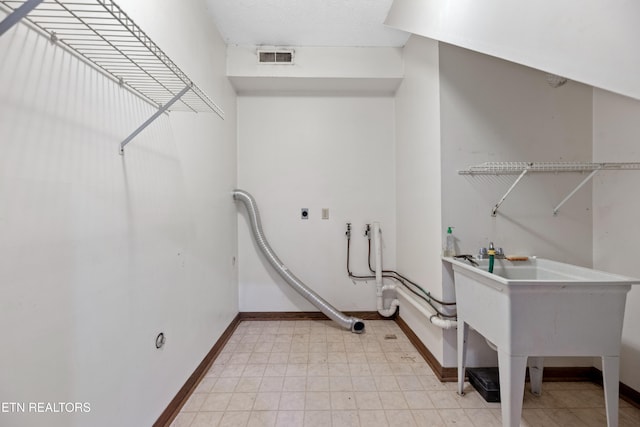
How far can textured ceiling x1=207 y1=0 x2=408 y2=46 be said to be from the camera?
75.9 inches

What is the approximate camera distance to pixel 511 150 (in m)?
1.71

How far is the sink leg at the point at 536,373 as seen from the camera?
1566mm

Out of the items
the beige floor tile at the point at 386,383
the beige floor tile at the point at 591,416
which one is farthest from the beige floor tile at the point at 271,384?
the beige floor tile at the point at 591,416

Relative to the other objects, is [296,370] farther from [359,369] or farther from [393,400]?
[393,400]

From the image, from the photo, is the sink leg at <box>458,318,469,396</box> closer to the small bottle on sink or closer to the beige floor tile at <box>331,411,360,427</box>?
the small bottle on sink

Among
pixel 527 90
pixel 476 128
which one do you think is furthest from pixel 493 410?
pixel 527 90

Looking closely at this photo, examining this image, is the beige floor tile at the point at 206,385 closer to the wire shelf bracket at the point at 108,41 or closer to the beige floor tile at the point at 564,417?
the wire shelf bracket at the point at 108,41

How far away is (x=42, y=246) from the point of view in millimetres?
746

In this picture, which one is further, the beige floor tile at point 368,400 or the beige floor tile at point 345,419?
the beige floor tile at point 368,400

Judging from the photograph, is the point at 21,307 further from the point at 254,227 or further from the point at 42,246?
the point at 254,227

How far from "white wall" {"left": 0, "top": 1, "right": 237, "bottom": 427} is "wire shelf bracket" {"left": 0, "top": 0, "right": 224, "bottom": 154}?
0.05 meters

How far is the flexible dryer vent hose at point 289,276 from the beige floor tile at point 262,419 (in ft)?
3.50

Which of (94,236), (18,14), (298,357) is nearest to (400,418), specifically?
(298,357)

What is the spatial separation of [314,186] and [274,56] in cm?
132
